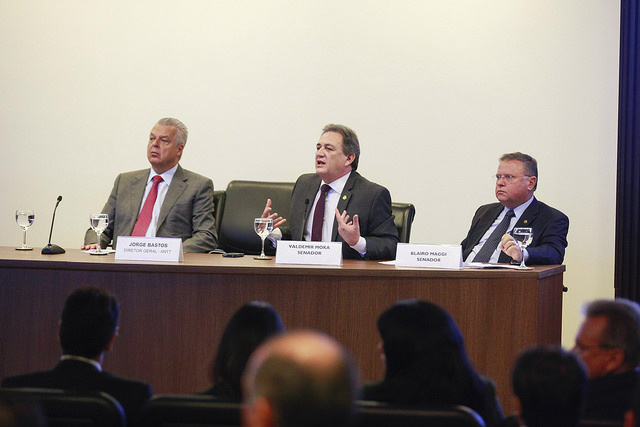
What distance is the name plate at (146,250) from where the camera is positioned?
316 cm

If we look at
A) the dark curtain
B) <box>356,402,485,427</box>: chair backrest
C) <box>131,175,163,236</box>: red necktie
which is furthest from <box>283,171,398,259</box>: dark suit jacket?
<box>356,402,485,427</box>: chair backrest

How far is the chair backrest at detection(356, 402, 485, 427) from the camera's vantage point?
1347 mm

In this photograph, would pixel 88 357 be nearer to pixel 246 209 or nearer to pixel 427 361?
pixel 427 361

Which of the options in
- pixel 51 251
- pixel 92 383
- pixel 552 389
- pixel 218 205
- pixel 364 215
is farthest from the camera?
pixel 218 205

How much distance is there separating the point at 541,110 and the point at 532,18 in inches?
25.7

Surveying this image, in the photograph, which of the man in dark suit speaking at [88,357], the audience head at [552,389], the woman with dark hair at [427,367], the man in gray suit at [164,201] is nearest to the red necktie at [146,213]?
the man in gray suit at [164,201]

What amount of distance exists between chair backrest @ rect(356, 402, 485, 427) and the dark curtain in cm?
413

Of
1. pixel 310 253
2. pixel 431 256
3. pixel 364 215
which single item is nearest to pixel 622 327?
pixel 431 256

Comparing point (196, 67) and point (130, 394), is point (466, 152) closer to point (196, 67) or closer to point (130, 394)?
point (196, 67)

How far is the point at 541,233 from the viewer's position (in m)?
4.06

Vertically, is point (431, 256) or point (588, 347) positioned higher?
point (431, 256)

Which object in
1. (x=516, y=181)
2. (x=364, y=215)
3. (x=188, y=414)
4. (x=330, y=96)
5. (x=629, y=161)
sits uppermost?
(x=330, y=96)

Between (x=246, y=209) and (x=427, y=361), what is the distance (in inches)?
111

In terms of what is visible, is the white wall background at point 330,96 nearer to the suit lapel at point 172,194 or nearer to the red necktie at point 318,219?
the suit lapel at point 172,194
